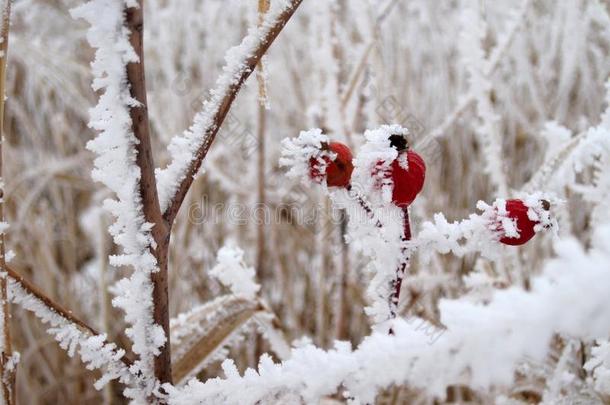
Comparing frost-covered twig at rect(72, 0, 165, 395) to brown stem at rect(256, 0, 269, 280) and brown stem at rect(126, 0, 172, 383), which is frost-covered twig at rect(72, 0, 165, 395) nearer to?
brown stem at rect(126, 0, 172, 383)

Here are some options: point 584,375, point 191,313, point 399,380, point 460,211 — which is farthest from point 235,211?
point 399,380

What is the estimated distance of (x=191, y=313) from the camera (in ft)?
2.15

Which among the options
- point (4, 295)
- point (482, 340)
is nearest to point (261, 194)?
point (4, 295)

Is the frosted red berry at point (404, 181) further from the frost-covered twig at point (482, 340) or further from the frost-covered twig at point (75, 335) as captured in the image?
the frost-covered twig at point (75, 335)

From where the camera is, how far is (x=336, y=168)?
1.32 ft

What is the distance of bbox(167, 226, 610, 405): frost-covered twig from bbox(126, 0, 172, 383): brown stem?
0.11 metres

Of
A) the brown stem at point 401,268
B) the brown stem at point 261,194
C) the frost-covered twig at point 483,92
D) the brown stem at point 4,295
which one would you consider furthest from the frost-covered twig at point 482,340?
the brown stem at point 261,194

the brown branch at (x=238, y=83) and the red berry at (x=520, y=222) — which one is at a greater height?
the brown branch at (x=238, y=83)

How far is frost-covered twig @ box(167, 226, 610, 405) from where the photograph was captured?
0.73ft

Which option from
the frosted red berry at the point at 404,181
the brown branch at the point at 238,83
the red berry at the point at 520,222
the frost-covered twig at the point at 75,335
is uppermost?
the brown branch at the point at 238,83

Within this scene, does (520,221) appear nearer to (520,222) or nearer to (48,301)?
(520,222)

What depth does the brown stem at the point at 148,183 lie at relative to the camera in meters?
0.33

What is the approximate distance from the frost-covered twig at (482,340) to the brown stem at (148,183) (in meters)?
0.11

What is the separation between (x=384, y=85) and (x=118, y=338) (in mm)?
914
